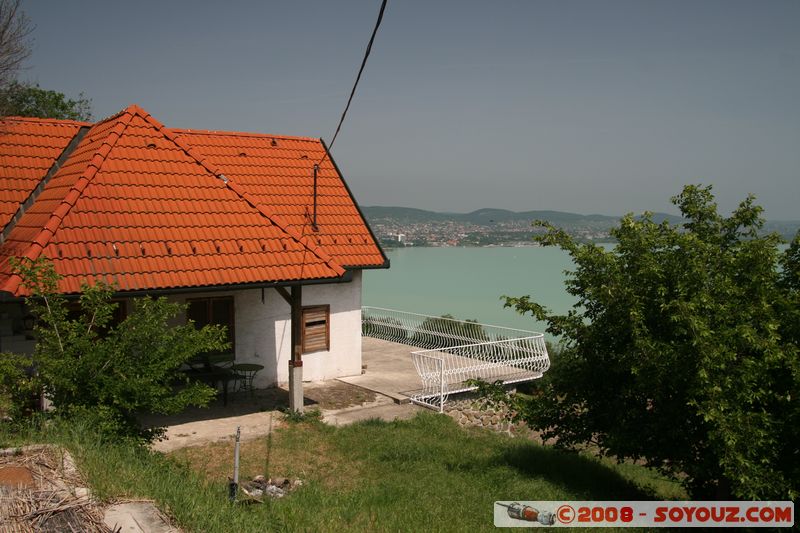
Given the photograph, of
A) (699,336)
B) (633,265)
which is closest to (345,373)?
(633,265)

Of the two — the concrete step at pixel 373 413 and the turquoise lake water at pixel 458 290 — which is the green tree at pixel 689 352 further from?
the turquoise lake water at pixel 458 290

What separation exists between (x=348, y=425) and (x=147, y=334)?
5347 mm

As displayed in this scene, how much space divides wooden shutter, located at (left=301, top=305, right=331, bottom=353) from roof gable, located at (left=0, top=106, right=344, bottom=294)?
299 centimetres

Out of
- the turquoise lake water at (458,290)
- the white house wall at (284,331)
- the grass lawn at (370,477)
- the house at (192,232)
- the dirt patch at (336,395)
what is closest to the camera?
the grass lawn at (370,477)

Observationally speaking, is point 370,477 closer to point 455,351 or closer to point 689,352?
point 689,352

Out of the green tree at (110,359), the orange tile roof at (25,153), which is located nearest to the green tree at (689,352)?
the green tree at (110,359)

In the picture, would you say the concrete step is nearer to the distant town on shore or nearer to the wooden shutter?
the wooden shutter

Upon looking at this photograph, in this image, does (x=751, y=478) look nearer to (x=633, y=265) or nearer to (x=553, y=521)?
(x=553, y=521)

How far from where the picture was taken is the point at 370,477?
879 centimetres

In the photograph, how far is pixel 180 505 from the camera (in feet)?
16.5

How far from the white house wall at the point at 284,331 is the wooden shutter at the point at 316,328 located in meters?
0.11

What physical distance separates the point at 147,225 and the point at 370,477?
5843 mm

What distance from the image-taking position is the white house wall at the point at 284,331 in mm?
13891

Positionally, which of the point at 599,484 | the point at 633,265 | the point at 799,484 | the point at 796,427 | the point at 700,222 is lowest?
the point at 599,484
